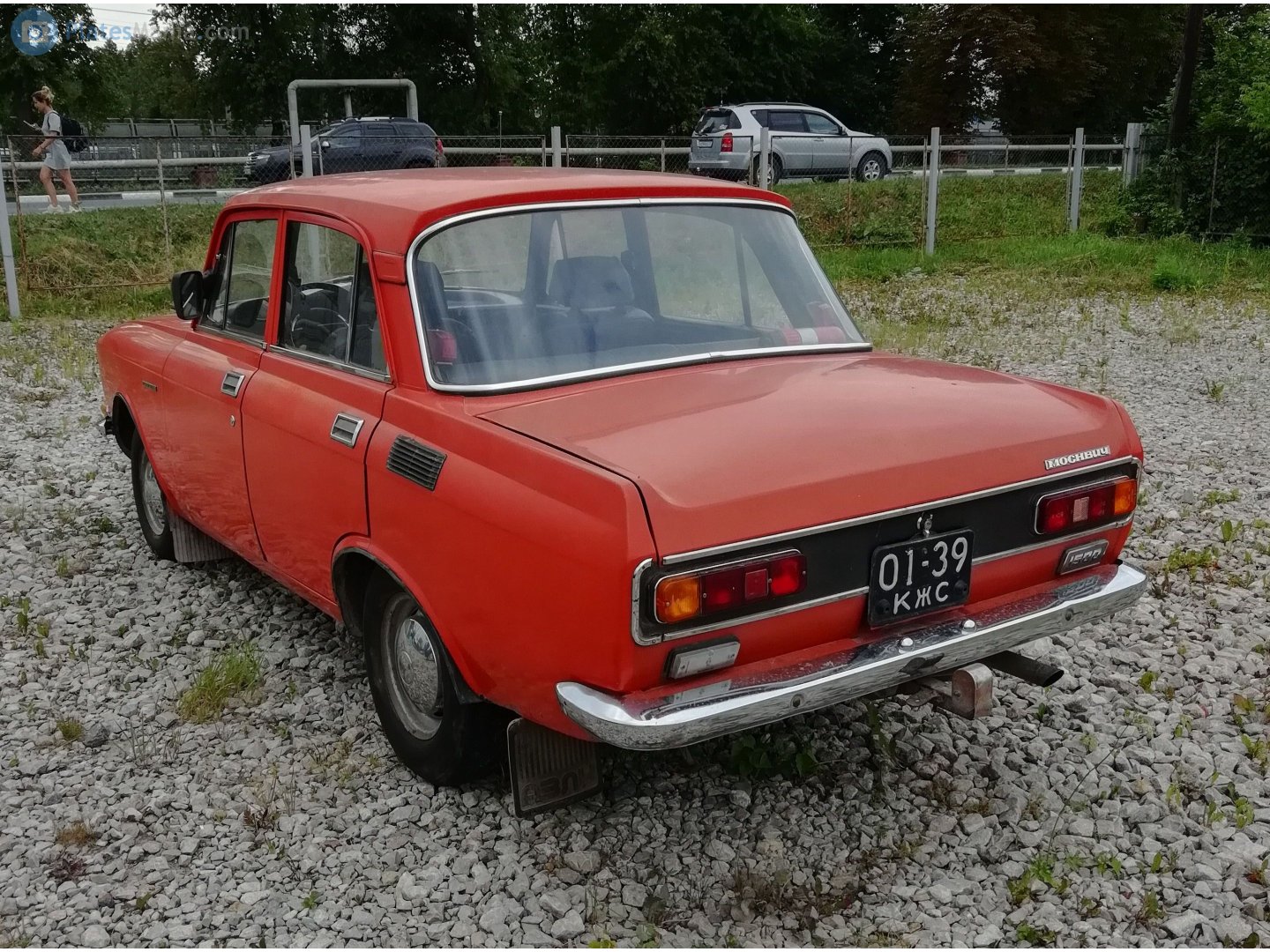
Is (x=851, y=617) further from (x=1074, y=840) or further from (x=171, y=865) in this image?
(x=171, y=865)

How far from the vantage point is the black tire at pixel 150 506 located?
566 cm

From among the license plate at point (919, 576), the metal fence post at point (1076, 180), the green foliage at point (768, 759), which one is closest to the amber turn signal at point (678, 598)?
the license plate at point (919, 576)

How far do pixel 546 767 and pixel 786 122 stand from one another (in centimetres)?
2187

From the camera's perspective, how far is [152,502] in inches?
227

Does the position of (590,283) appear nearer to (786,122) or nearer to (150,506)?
(150,506)

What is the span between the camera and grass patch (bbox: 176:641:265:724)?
4.21 metres

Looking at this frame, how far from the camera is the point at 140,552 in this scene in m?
5.90

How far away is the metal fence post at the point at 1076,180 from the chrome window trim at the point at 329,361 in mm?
18719

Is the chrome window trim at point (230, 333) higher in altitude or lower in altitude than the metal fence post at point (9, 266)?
higher

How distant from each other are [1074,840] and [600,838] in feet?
4.48

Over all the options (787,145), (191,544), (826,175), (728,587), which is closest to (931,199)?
(826,175)

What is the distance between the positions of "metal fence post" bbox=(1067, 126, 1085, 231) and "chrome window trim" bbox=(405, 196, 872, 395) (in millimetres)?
17867

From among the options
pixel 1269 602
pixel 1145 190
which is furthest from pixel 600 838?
pixel 1145 190

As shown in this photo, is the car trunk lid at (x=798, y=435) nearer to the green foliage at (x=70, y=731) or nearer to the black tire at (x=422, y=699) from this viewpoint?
the black tire at (x=422, y=699)
